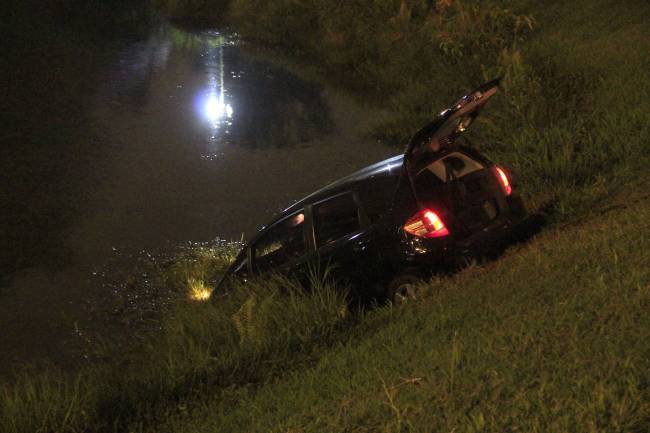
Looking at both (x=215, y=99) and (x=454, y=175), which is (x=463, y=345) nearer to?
(x=454, y=175)

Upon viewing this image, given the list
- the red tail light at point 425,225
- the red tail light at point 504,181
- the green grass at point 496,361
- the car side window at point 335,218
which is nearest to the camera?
the green grass at point 496,361

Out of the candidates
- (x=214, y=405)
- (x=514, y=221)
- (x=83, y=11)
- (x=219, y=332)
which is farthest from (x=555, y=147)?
(x=83, y=11)

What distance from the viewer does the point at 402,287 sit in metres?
6.55

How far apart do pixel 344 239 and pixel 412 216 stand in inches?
27.2

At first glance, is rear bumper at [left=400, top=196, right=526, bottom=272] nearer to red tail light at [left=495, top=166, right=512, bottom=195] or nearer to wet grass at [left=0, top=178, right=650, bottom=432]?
wet grass at [left=0, top=178, right=650, bottom=432]

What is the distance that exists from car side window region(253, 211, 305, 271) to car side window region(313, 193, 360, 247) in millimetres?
215

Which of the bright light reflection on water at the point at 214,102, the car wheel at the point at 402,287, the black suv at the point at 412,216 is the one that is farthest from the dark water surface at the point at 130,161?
the car wheel at the point at 402,287

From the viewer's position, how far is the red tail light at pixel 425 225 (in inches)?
250

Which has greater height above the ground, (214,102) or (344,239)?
(214,102)

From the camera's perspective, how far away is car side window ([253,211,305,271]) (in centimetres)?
731

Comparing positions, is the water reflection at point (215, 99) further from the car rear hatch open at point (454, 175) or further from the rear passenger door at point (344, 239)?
the car rear hatch open at point (454, 175)

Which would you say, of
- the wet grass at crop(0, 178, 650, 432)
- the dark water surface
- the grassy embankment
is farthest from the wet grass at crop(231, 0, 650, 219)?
the wet grass at crop(0, 178, 650, 432)

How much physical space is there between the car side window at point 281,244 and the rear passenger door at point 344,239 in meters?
0.22

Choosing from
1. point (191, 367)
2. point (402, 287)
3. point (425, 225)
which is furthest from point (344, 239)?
point (191, 367)
